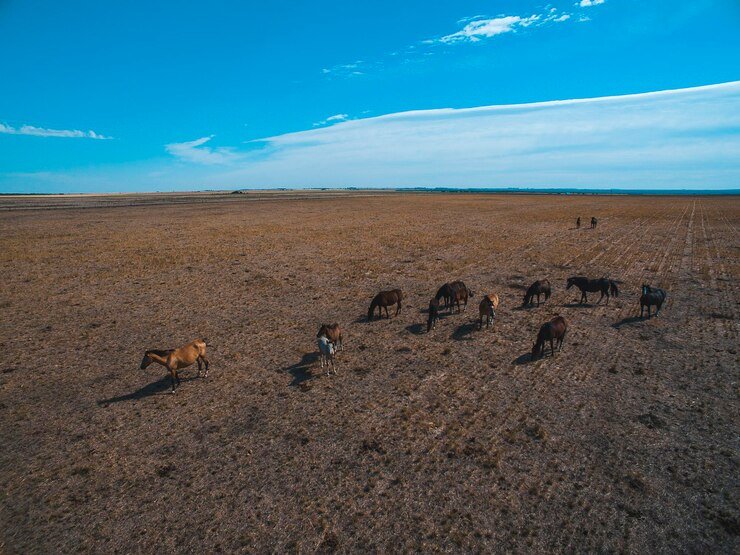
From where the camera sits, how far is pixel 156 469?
25.7ft

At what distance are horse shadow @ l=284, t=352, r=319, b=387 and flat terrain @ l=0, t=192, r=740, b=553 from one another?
0.22 ft

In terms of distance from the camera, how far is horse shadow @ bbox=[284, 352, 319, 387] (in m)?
11.3

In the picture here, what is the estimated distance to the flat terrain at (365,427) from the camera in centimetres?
643

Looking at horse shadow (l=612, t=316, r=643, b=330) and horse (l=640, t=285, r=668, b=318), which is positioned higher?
horse (l=640, t=285, r=668, b=318)

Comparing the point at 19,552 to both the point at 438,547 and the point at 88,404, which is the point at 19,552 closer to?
the point at 88,404

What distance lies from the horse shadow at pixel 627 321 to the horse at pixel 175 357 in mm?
14103

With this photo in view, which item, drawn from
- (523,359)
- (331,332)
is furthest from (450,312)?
(331,332)

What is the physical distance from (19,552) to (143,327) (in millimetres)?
10349

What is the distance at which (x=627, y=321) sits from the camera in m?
15.2

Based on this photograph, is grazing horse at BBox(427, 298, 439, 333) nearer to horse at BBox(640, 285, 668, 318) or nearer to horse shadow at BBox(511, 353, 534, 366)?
horse shadow at BBox(511, 353, 534, 366)

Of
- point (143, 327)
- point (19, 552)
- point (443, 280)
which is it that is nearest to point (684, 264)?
point (443, 280)

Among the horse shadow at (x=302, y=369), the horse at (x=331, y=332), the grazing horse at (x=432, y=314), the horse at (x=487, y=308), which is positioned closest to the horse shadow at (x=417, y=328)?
the grazing horse at (x=432, y=314)

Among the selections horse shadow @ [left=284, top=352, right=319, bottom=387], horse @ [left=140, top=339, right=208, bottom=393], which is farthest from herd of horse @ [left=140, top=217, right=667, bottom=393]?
horse shadow @ [left=284, top=352, right=319, bottom=387]

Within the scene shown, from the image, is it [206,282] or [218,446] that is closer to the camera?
[218,446]
